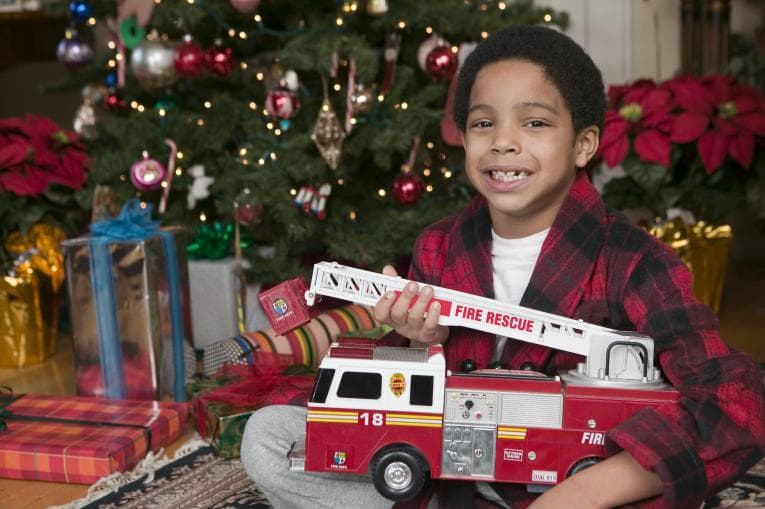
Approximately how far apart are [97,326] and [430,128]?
0.97 meters

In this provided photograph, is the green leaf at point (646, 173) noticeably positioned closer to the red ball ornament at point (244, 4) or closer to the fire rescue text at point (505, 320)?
the red ball ornament at point (244, 4)

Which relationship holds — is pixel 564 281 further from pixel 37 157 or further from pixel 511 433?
pixel 37 157

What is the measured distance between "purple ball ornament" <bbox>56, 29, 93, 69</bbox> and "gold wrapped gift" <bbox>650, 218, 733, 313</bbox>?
4.85 ft

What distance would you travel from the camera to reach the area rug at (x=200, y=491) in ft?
4.88

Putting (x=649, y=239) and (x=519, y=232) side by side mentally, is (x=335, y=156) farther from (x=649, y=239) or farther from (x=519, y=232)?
(x=649, y=239)

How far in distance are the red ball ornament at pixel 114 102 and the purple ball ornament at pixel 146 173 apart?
0.25m

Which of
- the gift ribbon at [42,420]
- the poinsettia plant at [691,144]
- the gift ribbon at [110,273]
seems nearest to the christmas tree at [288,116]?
the gift ribbon at [110,273]

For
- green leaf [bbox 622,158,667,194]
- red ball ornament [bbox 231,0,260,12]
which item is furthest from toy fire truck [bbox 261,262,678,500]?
green leaf [bbox 622,158,667,194]

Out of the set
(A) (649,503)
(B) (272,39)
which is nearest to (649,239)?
(A) (649,503)

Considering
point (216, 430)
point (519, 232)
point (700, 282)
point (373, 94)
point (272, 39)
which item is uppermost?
point (272, 39)

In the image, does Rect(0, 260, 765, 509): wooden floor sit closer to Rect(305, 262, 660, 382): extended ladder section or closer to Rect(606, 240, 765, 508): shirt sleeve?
Rect(305, 262, 660, 382): extended ladder section

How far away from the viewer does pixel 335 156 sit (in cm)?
220

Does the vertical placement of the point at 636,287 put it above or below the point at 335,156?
below

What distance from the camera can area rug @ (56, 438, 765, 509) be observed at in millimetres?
1488
